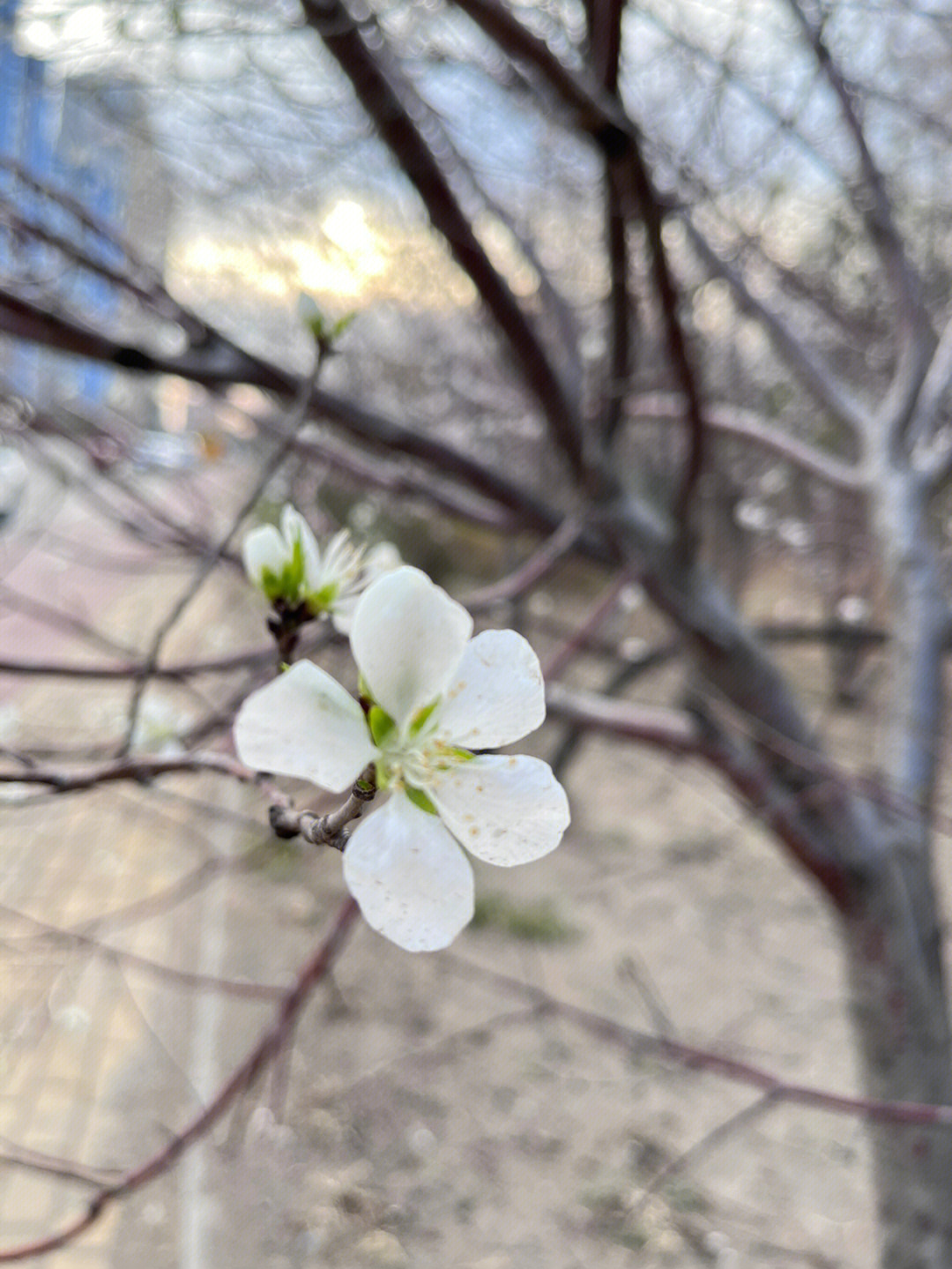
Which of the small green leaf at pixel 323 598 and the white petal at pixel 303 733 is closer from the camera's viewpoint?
the white petal at pixel 303 733

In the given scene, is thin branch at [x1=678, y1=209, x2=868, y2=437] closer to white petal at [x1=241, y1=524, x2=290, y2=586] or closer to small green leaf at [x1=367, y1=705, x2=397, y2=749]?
white petal at [x1=241, y1=524, x2=290, y2=586]

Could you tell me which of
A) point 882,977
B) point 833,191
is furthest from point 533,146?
point 882,977

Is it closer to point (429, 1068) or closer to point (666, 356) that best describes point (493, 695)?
point (666, 356)

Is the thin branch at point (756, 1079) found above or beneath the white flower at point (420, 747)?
above

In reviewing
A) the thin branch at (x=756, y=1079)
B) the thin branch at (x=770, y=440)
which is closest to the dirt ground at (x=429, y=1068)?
the thin branch at (x=756, y=1079)

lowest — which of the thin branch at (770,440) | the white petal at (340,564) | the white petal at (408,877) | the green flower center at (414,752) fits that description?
the white petal at (408,877)

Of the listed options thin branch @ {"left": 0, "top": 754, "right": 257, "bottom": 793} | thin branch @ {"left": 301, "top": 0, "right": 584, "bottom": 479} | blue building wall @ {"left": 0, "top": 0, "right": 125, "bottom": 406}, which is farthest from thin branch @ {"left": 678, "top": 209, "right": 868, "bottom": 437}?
thin branch @ {"left": 0, "top": 754, "right": 257, "bottom": 793}

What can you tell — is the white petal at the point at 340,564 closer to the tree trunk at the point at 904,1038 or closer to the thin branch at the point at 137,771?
the thin branch at the point at 137,771
